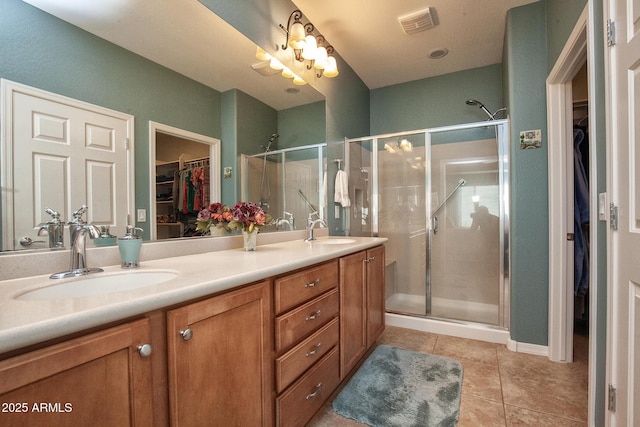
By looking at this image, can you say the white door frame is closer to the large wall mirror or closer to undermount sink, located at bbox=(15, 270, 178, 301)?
the large wall mirror

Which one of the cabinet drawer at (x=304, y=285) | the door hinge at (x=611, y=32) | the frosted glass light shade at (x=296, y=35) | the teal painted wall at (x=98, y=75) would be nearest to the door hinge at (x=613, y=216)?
the door hinge at (x=611, y=32)

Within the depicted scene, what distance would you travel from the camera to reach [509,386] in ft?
5.65

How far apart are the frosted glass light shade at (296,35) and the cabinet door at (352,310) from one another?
1632 mm

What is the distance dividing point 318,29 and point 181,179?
1.87 metres

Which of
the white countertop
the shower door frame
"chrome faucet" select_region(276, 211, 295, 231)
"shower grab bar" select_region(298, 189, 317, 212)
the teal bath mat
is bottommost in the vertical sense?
the teal bath mat

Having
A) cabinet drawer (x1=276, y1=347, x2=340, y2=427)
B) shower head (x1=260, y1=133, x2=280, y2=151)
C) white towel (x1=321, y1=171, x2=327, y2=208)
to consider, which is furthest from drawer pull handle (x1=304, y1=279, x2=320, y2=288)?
white towel (x1=321, y1=171, x2=327, y2=208)

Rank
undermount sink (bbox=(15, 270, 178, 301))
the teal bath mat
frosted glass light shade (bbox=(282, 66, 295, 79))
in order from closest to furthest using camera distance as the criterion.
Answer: undermount sink (bbox=(15, 270, 178, 301))
the teal bath mat
frosted glass light shade (bbox=(282, 66, 295, 79))

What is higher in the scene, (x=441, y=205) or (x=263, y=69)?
(x=263, y=69)

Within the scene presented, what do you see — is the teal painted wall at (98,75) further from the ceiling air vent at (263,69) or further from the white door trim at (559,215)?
the white door trim at (559,215)

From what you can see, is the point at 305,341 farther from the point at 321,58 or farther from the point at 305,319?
the point at 321,58

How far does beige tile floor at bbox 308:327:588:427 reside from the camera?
144 cm

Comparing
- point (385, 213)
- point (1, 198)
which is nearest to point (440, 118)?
point (385, 213)

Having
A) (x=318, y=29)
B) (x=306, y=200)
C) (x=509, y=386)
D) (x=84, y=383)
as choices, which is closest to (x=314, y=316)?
(x=84, y=383)

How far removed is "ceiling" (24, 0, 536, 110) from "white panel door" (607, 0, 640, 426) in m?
1.48
